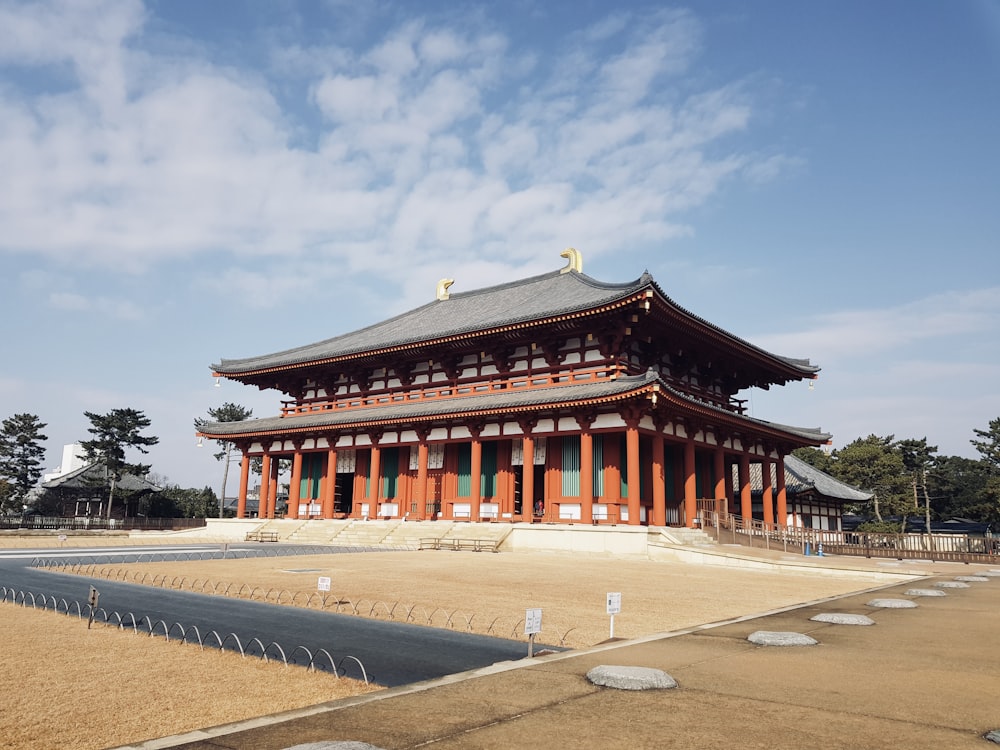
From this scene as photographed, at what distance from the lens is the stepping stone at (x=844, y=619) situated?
11242 mm

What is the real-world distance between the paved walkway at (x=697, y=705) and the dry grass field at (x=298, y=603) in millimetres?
1612

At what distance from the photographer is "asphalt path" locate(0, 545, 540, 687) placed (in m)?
9.00

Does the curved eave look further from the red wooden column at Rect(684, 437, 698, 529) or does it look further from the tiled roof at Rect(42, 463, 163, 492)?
the tiled roof at Rect(42, 463, 163, 492)

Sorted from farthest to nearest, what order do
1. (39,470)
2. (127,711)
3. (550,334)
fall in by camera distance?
(39,470)
(550,334)
(127,711)

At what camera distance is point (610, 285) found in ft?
108

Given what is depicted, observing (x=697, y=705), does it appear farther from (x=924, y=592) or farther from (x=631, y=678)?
(x=924, y=592)

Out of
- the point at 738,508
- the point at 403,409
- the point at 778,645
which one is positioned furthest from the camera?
the point at 738,508

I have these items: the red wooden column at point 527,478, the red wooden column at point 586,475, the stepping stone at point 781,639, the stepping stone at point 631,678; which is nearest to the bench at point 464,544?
the red wooden column at point 527,478

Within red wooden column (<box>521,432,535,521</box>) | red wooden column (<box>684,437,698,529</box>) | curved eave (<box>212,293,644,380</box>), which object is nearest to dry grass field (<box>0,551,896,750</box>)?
red wooden column (<box>521,432,535,521</box>)

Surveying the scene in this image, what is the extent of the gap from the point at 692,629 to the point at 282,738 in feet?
23.8

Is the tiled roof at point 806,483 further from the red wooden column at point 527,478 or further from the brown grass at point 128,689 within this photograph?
the brown grass at point 128,689

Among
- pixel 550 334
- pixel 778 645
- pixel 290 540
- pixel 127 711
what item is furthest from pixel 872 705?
pixel 290 540

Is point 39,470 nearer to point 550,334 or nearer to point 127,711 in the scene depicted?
point 550,334

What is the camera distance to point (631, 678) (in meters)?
6.88
